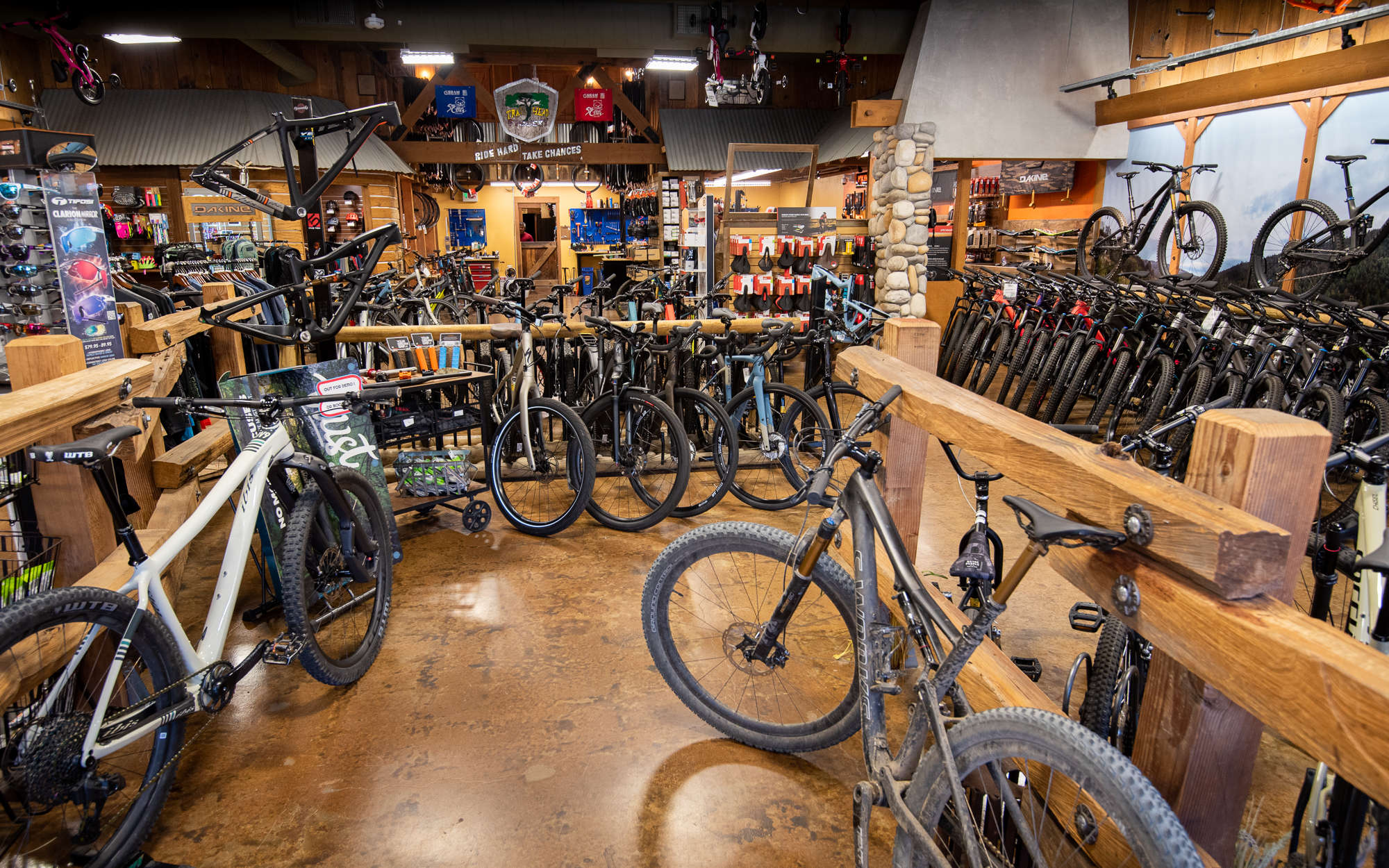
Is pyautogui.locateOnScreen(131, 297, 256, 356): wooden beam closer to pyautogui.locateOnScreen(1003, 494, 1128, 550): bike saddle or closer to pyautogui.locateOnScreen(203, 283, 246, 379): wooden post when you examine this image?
pyautogui.locateOnScreen(203, 283, 246, 379): wooden post

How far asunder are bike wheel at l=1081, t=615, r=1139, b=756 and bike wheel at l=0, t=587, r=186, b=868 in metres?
2.37

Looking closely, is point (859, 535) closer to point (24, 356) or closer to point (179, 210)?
point (24, 356)

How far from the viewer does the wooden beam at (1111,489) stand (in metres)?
1.13

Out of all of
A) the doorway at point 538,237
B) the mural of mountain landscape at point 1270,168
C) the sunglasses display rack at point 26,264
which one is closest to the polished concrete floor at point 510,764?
the sunglasses display rack at point 26,264

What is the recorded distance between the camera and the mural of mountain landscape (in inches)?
219

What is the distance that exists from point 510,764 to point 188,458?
6.08 ft

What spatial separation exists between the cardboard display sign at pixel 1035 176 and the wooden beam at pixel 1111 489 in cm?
754

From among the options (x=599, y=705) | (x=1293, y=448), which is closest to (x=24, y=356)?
(x=599, y=705)

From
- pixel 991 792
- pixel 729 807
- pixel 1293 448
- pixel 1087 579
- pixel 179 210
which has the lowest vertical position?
pixel 729 807

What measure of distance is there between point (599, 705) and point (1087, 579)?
1.71m

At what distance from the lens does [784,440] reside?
4.11 meters

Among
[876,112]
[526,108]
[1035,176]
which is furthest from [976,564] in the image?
[526,108]

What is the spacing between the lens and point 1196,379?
16.3 ft

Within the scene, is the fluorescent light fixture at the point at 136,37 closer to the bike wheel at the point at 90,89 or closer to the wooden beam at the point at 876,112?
the bike wheel at the point at 90,89
